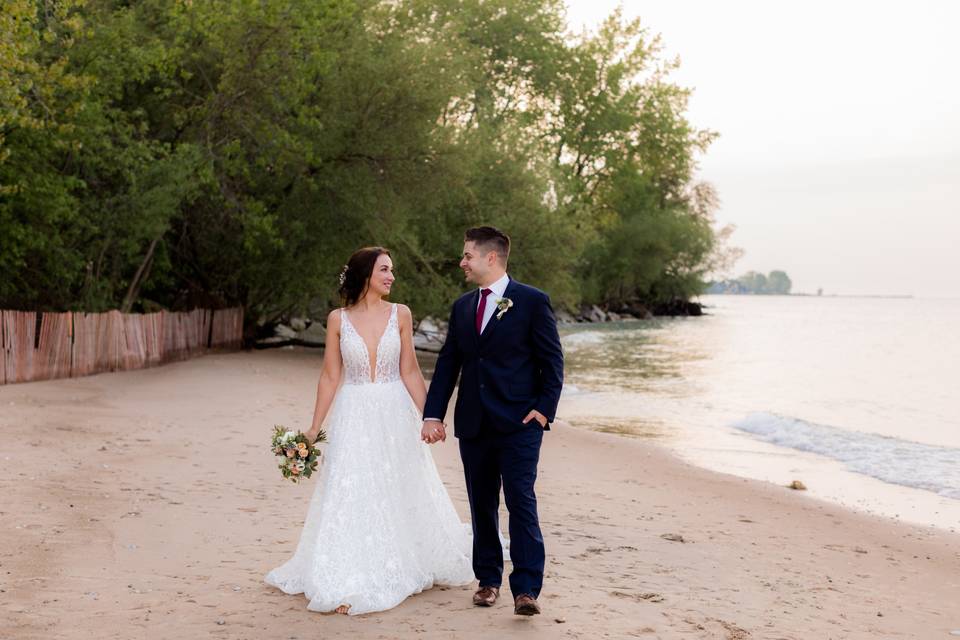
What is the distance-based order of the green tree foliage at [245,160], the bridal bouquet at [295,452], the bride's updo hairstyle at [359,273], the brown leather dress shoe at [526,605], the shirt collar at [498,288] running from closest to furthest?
the brown leather dress shoe at [526,605], the shirt collar at [498,288], the bridal bouquet at [295,452], the bride's updo hairstyle at [359,273], the green tree foliage at [245,160]

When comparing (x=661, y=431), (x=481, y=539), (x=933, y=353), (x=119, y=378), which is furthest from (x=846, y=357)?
(x=481, y=539)

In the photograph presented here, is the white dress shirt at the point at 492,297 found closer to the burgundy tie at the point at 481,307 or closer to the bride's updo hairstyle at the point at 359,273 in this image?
the burgundy tie at the point at 481,307

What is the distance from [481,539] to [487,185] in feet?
86.2

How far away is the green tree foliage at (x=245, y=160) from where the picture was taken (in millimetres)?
19562

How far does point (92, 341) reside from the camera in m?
19.8

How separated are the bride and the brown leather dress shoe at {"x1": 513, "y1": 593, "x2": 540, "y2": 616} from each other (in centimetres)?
77

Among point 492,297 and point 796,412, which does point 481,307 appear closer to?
point 492,297

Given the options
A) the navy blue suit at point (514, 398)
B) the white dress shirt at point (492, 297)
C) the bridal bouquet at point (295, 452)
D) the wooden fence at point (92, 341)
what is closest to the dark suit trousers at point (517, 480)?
the navy blue suit at point (514, 398)

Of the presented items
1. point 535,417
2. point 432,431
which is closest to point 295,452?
point 432,431

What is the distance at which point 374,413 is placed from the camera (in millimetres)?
6410

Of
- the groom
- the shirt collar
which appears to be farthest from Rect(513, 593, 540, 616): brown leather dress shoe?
the shirt collar

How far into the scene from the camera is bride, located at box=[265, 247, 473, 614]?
6184 mm

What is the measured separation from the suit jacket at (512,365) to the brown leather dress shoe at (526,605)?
3.06 ft

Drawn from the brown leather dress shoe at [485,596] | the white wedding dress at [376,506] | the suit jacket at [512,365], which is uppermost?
the suit jacket at [512,365]
